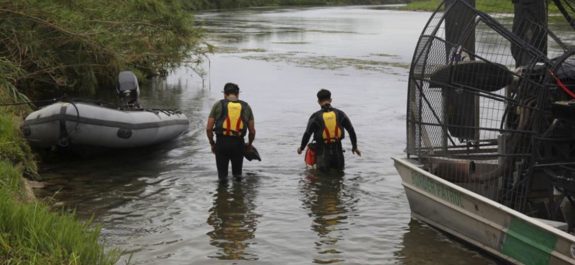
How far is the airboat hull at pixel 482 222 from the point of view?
18.9ft

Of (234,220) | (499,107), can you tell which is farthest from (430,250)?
(234,220)

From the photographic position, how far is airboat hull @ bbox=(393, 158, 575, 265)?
5.77m

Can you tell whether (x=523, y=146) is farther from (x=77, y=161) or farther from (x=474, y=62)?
(x=77, y=161)

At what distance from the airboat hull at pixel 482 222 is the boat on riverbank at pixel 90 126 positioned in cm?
488

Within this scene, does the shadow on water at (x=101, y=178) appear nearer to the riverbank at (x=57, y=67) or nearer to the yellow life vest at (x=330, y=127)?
the riverbank at (x=57, y=67)

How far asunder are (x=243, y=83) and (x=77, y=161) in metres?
11.6

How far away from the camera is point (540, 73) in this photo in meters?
6.46

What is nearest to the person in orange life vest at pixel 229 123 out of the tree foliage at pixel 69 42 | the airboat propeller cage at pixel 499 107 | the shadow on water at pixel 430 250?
the airboat propeller cage at pixel 499 107

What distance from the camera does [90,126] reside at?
11.3 m

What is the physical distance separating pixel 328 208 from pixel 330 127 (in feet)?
4.30

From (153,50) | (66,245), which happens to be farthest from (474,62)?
(153,50)

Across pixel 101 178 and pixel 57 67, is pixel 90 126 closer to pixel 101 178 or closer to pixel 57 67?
pixel 101 178

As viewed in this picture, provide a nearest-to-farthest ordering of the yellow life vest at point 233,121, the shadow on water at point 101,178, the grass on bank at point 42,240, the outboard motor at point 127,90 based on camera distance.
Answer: the grass on bank at point 42,240 → the shadow on water at point 101,178 → the yellow life vest at point 233,121 → the outboard motor at point 127,90

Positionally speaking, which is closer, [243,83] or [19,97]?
[19,97]
